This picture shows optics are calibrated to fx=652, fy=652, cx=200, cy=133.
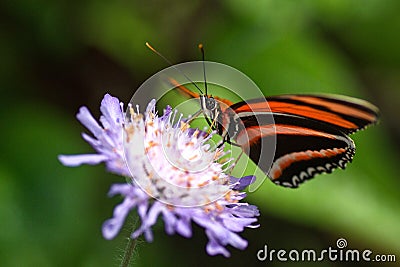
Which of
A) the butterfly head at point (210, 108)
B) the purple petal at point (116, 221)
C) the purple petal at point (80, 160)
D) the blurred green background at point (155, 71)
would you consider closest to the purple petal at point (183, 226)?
the purple petal at point (116, 221)

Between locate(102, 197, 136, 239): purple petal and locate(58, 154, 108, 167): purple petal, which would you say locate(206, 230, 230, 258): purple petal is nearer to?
locate(102, 197, 136, 239): purple petal

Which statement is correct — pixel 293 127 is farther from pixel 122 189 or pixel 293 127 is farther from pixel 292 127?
pixel 122 189

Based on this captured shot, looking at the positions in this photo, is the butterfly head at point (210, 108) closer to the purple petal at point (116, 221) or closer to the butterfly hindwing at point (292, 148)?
the butterfly hindwing at point (292, 148)

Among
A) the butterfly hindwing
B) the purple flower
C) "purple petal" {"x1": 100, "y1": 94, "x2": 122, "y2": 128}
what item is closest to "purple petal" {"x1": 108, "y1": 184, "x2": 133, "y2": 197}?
the purple flower

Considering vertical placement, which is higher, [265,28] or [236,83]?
[265,28]

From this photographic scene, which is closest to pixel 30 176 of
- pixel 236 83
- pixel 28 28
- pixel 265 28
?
pixel 28 28

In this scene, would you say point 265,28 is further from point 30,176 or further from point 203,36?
point 30,176
